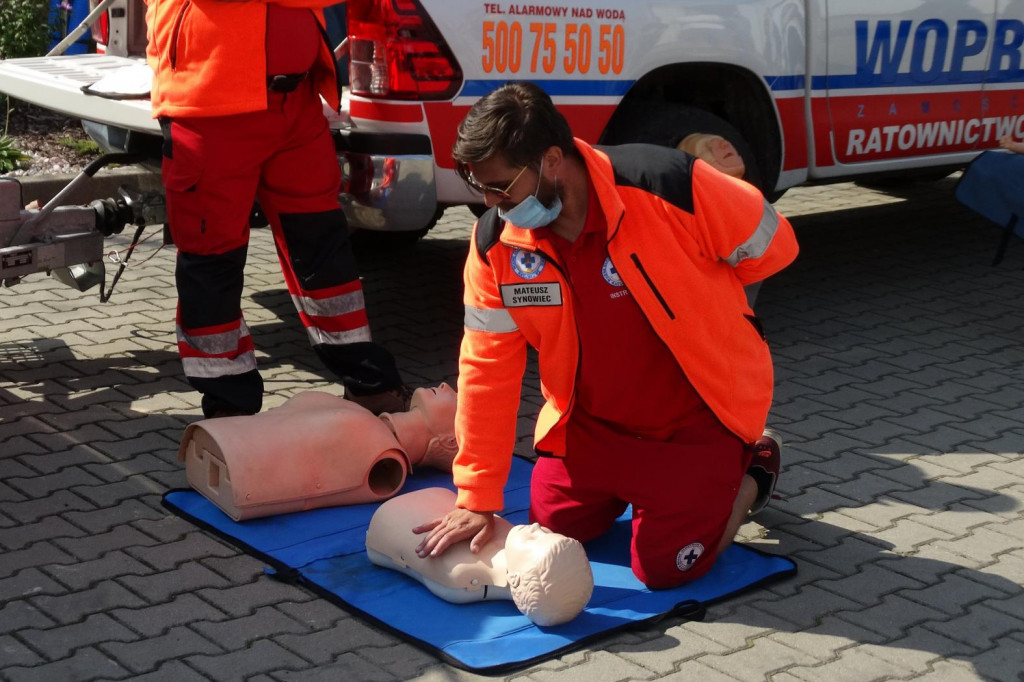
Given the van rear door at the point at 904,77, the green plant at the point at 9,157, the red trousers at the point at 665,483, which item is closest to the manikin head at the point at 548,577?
the red trousers at the point at 665,483

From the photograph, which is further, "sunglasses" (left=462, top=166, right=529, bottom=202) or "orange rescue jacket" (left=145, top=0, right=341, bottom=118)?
"orange rescue jacket" (left=145, top=0, right=341, bottom=118)

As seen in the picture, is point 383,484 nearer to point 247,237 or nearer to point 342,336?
point 342,336

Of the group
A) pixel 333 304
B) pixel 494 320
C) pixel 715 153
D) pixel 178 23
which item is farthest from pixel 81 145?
pixel 494 320

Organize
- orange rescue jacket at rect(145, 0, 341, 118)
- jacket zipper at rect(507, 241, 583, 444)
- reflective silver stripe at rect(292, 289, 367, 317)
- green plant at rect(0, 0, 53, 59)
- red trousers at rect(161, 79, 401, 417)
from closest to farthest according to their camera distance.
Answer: jacket zipper at rect(507, 241, 583, 444) → orange rescue jacket at rect(145, 0, 341, 118) → red trousers at rect(161, 79, 401, 417) → reflective silver stripe at rect(292, 289, 367, 317) → green plant at rect(0, 0, 53, 59)

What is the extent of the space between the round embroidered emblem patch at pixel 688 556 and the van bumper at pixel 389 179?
1741 mm

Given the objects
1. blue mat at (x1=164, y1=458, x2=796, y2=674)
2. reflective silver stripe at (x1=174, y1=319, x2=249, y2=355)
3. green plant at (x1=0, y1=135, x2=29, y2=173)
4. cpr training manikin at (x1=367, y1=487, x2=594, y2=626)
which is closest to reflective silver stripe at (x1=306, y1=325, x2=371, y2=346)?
reflective silver stripe at (x1=174, y1=319, x2=249, y2=355)

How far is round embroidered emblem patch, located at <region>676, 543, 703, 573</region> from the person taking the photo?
3646mm

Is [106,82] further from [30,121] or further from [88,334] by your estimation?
[30,121]

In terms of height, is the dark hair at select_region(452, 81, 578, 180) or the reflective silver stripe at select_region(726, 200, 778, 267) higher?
the dark hair at select_region(452, 81, 578, 180)

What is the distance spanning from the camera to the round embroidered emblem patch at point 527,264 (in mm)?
3539

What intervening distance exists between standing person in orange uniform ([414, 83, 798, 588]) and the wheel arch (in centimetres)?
198

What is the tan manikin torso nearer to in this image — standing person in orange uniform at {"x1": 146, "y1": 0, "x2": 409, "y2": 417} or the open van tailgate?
standing person in orange uniform at {"x1": 146, "y1": 0, "x2": 409, "y2": 417}

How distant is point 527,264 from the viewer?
3.55 metres

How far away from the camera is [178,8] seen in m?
4.27
